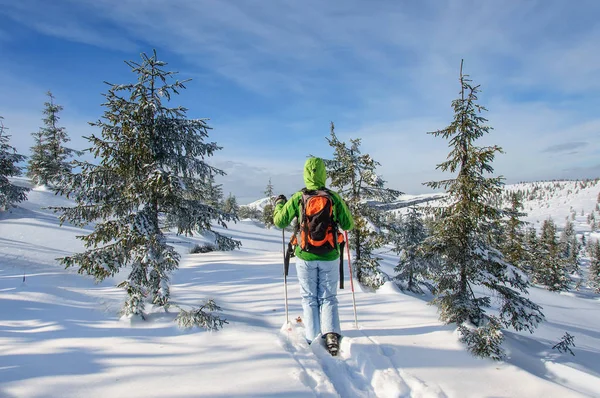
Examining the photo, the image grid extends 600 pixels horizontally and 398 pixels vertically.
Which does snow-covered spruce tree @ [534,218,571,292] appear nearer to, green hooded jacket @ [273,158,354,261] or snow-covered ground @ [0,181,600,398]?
snow-covered ground @ [0,181,600,398]

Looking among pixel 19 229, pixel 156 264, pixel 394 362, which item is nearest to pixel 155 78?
pixel 156 264

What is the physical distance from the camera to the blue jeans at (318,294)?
4.47 m

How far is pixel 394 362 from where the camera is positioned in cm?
407

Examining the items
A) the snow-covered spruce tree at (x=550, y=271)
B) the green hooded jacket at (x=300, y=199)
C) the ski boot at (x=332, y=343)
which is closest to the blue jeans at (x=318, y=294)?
the ski boot at (x=332, y=343)

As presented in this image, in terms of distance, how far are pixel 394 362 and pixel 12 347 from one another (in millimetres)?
5367

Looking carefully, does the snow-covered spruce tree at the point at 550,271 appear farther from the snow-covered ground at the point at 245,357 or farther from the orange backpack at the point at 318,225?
the orange backpack at the point at 318,225

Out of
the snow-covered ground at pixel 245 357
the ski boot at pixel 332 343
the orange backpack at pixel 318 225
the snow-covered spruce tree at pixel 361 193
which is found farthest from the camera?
the snow-covered spruce tree at pixel 361 193

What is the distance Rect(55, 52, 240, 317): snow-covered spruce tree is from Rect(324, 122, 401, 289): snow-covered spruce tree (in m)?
7.20

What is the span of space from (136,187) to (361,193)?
29.3 ft

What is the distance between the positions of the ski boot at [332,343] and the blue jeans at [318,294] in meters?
0.14

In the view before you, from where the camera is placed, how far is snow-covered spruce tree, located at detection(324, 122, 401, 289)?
11.9m

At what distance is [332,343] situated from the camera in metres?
4.18

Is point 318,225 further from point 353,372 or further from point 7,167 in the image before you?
point 7,167

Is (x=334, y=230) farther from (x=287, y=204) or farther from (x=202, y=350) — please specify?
(x=202, y=350)
